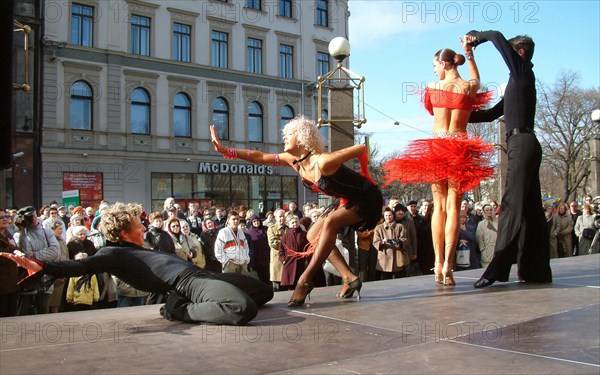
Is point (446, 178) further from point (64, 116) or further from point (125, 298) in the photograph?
point (64, 116)

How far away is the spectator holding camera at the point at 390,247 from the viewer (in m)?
9.38

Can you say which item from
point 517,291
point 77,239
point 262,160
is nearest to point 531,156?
point 517,291

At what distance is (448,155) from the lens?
535 cm

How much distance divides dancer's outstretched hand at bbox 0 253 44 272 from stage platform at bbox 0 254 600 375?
466 millimetres

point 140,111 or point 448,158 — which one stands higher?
point 140,111

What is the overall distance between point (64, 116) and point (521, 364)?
25539mm

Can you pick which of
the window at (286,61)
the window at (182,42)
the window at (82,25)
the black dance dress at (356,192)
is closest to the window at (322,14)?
the window at (286,61)

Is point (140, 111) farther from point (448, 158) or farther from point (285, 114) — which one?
point (448, 158)

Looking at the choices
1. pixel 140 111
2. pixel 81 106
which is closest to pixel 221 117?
pixel 140 111

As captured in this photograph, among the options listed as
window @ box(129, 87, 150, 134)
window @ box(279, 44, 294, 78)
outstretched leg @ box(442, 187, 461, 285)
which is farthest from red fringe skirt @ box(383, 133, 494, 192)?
window @ box(279, 44, 294, 78)

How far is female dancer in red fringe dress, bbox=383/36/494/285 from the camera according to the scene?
17.6ft

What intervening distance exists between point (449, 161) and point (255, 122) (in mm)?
26846

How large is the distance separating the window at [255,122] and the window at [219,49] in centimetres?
275

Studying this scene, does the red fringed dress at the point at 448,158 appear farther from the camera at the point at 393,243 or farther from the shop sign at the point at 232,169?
the shop sign at the point at 232,169
